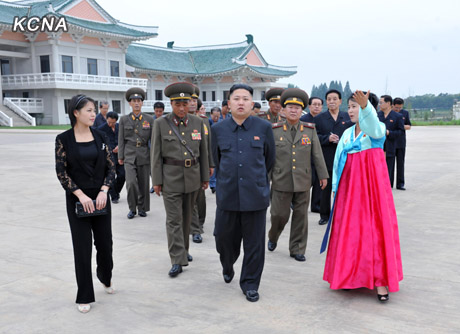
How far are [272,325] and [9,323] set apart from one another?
72.8 inches

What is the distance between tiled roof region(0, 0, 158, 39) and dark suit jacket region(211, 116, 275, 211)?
3039cm

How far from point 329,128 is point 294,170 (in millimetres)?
1854

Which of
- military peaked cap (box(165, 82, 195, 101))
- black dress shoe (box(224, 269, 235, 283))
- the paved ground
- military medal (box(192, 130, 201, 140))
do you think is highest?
military peaked cap (box(165, 82, 195, 101))

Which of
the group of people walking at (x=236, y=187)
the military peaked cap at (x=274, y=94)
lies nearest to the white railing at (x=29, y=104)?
the military peaked cap at (x=274, y=94)

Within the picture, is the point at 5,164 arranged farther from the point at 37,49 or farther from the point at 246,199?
the point at 37,49

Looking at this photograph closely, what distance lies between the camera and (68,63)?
3238 centimetres

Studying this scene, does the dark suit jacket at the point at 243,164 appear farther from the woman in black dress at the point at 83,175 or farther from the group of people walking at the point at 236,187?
the woman in black dress at the point at 83,175

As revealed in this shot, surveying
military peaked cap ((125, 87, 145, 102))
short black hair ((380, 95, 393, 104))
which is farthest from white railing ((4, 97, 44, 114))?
short black hair ((380, 95, 393, 104))

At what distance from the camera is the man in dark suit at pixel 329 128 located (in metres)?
6.03

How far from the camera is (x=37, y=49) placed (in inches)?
1253

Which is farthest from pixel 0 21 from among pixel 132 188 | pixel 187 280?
pixel 187 280

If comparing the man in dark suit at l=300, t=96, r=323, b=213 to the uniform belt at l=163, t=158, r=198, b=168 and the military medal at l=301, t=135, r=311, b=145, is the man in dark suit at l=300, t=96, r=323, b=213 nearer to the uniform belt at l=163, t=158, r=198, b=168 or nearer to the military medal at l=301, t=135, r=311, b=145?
the military medal at l=301, t=135, r=311, b=145

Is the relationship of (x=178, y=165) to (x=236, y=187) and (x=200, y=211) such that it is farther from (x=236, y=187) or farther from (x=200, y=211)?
(x=200, y=211)

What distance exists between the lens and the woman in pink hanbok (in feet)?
11.3
